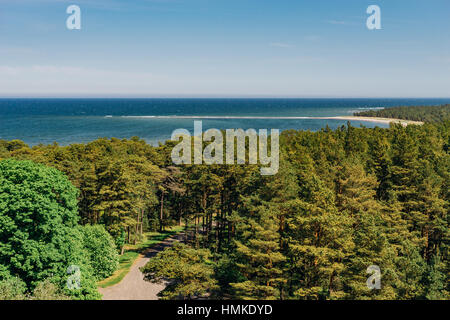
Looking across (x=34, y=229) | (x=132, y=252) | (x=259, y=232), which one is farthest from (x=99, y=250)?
(x=259, y=232)

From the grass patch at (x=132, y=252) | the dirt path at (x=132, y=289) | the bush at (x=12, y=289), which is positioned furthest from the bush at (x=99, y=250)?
the bush at (x=12, y=289)

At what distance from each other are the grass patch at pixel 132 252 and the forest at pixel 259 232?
1.38m

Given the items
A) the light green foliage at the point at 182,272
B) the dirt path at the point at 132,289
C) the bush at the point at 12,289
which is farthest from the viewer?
the dirt path at the point at 132,289

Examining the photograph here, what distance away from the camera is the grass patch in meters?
32.1

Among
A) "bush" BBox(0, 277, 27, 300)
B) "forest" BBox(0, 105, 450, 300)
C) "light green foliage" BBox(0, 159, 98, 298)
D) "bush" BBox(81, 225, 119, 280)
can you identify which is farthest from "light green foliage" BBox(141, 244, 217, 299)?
"bush" BBox(81, 225, 119, 280)

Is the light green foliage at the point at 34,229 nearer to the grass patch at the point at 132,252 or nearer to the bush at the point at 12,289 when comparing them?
the bush at the point at 12,289

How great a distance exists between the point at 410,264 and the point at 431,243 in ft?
46.4

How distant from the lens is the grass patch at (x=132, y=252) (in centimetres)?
3209

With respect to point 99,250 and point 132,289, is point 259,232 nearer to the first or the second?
point 132,289

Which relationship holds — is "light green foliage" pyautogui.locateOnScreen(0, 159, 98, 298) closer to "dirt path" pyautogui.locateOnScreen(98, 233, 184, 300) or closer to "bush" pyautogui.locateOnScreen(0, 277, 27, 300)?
"bush" pyautogui.locateOnScreen(0, 277, 27, 300)

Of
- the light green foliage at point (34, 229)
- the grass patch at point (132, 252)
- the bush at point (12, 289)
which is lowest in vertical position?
the grass patch at point (132, 252)
